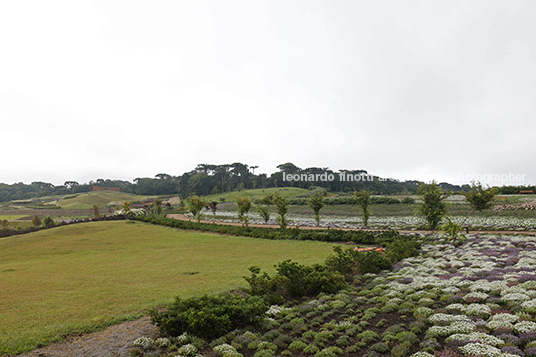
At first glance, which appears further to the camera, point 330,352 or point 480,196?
point 480,196

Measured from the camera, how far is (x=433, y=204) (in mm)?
21266

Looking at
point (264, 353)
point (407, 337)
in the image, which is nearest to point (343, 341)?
point (407, 337)

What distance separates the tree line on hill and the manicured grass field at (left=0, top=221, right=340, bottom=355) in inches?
3664

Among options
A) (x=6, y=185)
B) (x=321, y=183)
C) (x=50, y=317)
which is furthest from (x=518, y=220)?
(x=6, y=185)

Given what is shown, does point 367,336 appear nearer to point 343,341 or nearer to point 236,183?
point 343,341

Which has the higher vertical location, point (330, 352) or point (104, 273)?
point (330, 352)

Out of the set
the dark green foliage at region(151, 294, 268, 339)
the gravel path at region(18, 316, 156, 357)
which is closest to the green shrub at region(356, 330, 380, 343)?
the dark green foliage at region(151, 294, 268, 339)

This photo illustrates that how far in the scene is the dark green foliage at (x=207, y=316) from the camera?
7648 mm

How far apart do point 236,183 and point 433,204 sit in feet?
403

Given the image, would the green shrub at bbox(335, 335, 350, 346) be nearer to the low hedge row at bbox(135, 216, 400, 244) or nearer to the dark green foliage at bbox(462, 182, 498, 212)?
the low hedge row at bbox(135, 216, 400, 244)

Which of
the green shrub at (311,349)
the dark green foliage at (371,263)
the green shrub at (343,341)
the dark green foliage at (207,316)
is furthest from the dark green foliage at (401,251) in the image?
the green shrub at (311,349)

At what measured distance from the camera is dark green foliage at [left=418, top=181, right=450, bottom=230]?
20891mm

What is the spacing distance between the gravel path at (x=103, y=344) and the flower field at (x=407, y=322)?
57 centimetres

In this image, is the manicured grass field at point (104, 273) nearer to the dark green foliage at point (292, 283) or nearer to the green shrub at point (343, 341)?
the dark green foliage at point (292, 283)
